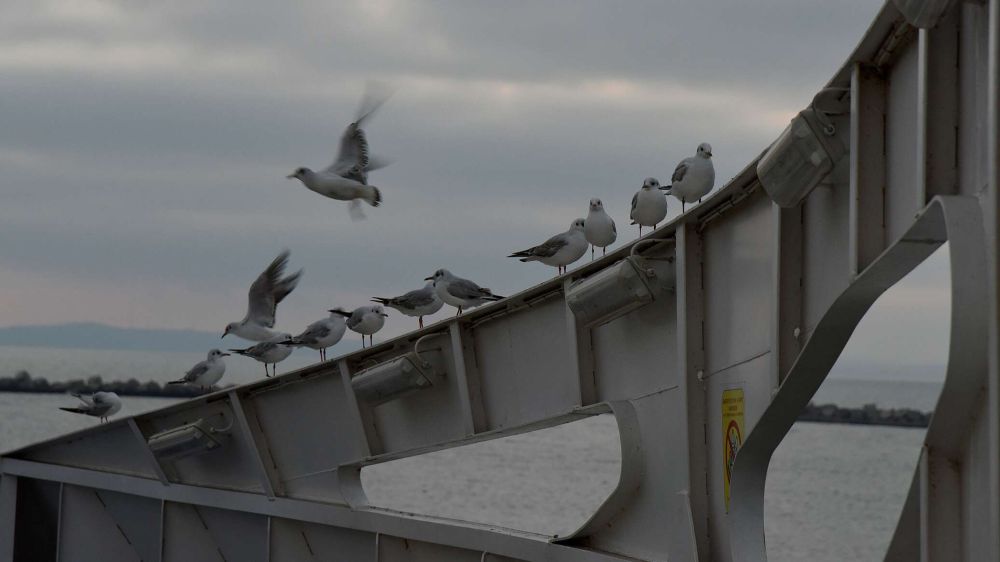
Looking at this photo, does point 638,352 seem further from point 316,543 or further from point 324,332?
point 324,332

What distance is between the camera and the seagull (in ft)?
38.4

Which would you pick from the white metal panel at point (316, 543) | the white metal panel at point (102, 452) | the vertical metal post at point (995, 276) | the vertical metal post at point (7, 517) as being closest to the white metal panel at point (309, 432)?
Result: the white metal panel at point (316, 543)

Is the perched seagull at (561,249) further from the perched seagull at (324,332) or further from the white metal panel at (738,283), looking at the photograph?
the perched seagull at (324,332)

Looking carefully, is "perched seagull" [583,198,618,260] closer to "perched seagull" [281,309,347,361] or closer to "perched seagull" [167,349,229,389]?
"perched seagull" [281,309,347,361]

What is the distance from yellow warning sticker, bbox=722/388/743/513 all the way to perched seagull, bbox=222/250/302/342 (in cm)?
832

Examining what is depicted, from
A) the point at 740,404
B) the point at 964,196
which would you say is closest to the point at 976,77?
the point at 964,196

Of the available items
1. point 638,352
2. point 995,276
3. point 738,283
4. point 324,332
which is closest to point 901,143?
point 995,276

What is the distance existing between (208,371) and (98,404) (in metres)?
2.13

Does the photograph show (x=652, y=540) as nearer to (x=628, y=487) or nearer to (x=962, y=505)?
(x=628, y=487)

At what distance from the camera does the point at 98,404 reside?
15.7m

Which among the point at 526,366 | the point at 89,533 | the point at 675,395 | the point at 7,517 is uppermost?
the point at 526,366

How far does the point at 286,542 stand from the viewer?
11.0 metres

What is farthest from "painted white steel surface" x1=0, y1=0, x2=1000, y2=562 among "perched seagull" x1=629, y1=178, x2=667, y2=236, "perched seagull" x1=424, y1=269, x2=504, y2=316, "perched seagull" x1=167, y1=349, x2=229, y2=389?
→ "perched seagull" x1=167, y1=349, x2=229, y2=389

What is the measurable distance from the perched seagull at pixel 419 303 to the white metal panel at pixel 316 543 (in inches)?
75.9
